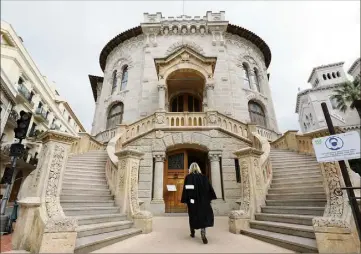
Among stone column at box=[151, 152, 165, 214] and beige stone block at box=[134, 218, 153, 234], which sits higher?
stone column at box=[151, 152, 165, 214]

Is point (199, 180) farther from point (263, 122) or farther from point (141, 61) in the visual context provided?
point (141, 61)

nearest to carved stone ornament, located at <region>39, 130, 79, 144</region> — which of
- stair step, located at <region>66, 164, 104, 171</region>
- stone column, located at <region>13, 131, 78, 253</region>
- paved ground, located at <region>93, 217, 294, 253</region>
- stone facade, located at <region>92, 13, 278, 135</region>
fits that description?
stone column, located at <region>13, 131, 78, 253</region>

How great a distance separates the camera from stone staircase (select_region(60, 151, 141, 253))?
14.3 ft

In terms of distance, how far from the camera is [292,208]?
5.66m

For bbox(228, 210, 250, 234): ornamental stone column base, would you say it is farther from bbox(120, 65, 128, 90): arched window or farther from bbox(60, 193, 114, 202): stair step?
bbox(120, 65, 128, 90): arched window

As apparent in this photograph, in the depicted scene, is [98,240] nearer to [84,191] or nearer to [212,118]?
[84,191]

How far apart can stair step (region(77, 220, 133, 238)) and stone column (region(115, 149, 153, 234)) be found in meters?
0.34

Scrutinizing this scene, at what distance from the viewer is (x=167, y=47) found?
58.1 ft

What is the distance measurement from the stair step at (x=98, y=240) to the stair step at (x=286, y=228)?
3507 millimetres

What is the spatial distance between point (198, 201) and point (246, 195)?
2367 mm

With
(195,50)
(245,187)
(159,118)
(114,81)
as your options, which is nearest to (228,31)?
(195,50)

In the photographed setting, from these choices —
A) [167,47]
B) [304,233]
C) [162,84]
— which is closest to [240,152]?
[304,233]

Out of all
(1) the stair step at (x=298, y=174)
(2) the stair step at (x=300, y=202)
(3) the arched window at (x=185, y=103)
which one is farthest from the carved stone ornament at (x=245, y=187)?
(3) the arched window at (x=185, y=103)

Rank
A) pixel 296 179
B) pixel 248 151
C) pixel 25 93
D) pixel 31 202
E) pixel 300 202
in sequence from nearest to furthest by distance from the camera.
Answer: pixel 25 93
pixel 31 202
pixel 300 202
pixel 248 151
pixel 296 179
